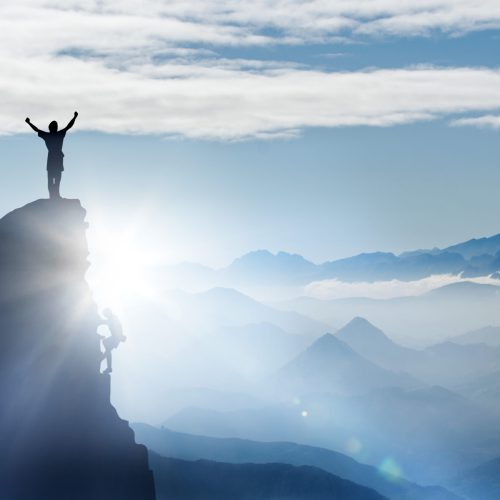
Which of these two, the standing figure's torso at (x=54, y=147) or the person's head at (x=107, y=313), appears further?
the person's head at (x=107, y=313)

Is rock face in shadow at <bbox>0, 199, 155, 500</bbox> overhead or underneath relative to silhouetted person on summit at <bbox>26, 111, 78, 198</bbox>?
underneath

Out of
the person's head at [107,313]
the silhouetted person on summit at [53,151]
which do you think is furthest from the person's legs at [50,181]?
the person's head at [107,313]

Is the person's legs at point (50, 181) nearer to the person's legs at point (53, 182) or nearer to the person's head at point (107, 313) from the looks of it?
the person's legs at point (53, 182)

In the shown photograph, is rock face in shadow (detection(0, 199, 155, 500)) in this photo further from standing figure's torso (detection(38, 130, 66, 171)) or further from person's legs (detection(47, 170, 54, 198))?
standing figure's torso (detection(38, 130, 66, 171))

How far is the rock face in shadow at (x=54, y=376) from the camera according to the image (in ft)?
231

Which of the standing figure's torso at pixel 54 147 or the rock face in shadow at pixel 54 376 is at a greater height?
the standing figure's torso at pixel 54 147

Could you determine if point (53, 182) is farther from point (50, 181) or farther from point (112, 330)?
point (112, 330)

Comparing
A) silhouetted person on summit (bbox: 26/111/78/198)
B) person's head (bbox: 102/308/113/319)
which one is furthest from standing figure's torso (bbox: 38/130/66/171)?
person's head (bbox: 102/308/113/319)

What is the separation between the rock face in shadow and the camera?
7038cm

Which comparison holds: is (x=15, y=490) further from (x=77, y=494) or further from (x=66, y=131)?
(x=66, y=131)

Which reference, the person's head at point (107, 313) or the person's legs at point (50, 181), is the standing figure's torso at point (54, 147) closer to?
the person's legs at point (50, 181)

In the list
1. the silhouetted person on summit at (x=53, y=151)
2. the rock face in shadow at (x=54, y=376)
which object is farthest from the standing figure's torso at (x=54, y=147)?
the rock face in shadow at (x=54, y=376)

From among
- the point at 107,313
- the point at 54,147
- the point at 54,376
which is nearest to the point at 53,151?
the point at 54,147

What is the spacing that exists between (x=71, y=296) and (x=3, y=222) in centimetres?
737
